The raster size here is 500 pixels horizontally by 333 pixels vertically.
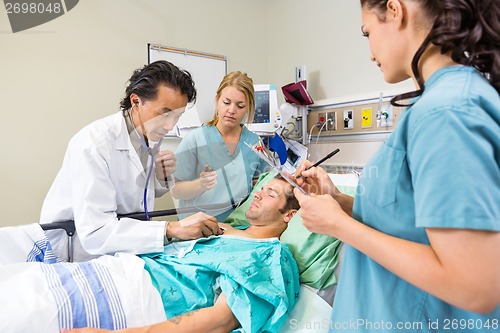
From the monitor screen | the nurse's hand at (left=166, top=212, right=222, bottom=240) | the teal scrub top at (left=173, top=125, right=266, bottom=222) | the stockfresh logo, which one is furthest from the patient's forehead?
the stockfresh logo

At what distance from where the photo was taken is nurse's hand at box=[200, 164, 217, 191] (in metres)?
1.42

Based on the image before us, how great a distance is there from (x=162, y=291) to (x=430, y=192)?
3.31ft

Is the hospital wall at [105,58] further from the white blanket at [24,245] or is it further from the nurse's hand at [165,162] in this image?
the nurse's hand at [165,162]

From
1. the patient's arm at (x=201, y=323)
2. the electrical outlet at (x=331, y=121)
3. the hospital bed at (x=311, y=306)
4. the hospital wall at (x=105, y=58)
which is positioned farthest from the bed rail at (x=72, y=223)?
the electrical outlet at (x=331, y=121)

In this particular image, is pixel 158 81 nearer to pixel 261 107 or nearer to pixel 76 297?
pixel 76 297

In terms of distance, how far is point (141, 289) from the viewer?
116cm

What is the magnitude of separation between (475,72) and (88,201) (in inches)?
52.8

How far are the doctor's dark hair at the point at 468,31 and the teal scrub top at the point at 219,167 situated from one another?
861 millimetres

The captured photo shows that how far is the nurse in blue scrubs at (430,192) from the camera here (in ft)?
1.65

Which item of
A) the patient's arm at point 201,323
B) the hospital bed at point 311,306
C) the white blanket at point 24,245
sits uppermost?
the white blanket at point 24,245

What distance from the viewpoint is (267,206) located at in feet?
5.61

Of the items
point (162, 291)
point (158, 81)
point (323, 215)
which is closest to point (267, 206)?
point (162, 291)

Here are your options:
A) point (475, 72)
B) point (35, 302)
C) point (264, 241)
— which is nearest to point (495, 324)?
point (475, 72)

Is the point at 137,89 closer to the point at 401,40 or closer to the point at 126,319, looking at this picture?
the point at 126,319
